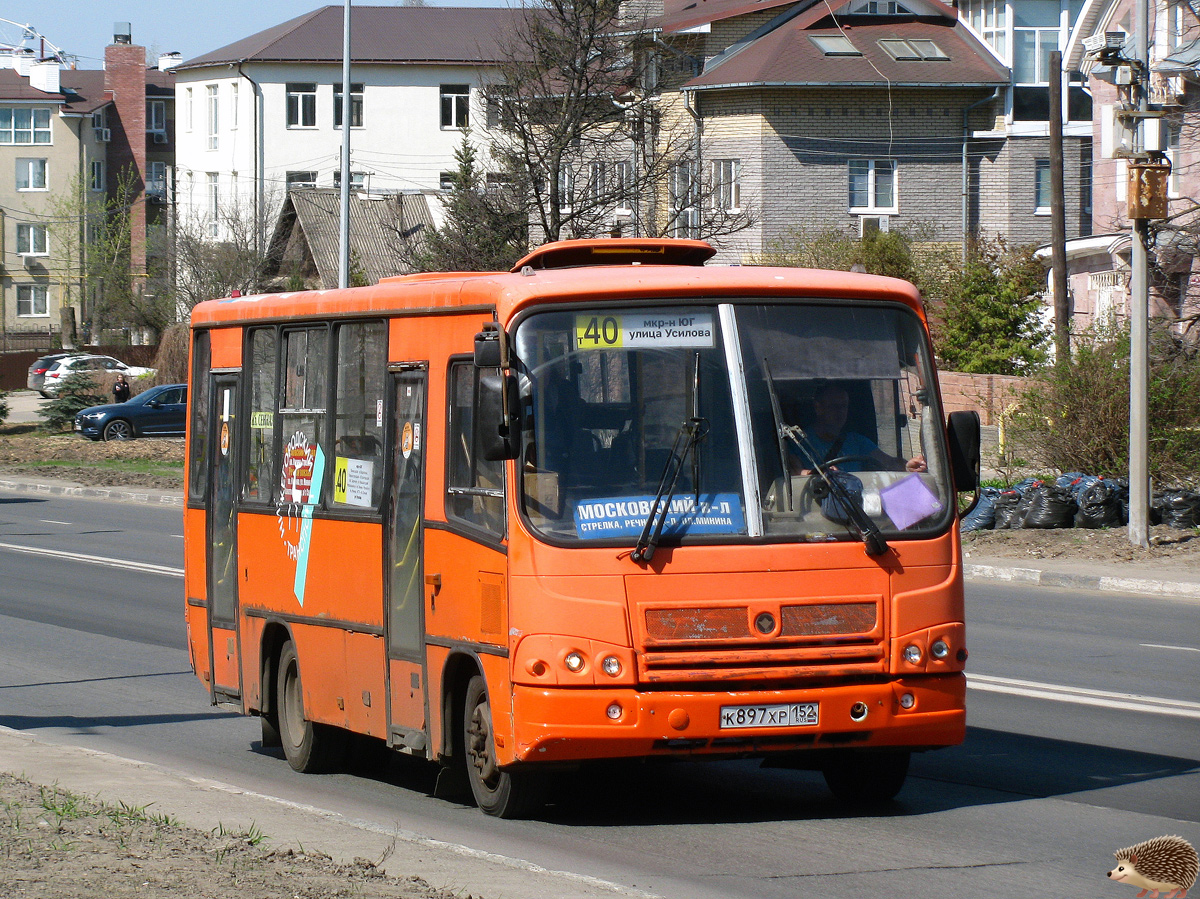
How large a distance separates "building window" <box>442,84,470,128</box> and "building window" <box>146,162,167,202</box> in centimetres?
2621

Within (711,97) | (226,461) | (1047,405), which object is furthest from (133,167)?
(226,461)

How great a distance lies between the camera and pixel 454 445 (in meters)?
7.78

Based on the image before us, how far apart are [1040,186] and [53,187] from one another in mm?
63414

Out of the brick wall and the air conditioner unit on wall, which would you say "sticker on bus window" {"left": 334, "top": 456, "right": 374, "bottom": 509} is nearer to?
the brick wall

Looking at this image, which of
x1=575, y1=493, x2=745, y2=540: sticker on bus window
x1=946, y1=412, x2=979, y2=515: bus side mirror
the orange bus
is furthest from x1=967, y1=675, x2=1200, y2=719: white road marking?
x1=575, y1=493, x2=745, y2=540: sticker on bus window

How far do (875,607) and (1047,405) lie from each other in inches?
664

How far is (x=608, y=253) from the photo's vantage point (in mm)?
8484

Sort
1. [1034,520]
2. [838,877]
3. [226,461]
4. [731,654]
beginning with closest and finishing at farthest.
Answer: [838,877] → [731,654] → [226,461] → [1034,520]

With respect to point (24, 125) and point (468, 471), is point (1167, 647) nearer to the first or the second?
point (468, 471)

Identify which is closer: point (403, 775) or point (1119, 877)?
point (1119, 877)

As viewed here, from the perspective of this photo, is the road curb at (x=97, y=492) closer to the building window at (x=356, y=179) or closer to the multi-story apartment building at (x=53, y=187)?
the building window at (x=356, y=179)

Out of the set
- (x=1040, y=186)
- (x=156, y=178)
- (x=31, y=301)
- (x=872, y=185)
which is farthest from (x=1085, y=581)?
(x=156, y=178)

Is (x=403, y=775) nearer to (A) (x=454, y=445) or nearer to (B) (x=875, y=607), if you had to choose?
(A) (x=454, y=445)

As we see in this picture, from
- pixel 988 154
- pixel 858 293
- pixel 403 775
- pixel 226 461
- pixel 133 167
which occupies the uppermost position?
pixel 133 167
